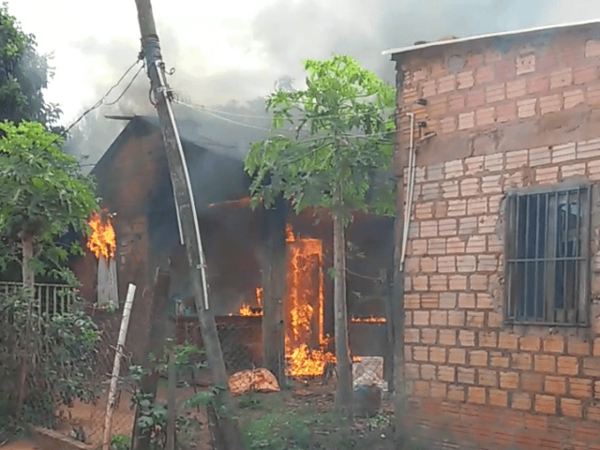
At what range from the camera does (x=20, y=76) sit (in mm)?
15719

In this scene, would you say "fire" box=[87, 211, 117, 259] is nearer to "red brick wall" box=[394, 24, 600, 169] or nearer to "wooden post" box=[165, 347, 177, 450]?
"red brick wall" box=[394, 24, 600, 169]

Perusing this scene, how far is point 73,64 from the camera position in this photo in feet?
97.7

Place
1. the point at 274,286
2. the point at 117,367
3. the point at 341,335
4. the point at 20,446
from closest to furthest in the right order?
1. the point at 117,367
2. the point at 20,446
3. the point at 341,335
4. the point at 274,286

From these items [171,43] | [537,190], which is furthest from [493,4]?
[537,190]

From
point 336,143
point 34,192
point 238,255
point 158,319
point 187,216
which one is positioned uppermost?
point 336,143

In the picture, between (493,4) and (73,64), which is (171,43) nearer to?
(73,64)

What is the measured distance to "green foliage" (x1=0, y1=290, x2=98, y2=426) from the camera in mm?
8477

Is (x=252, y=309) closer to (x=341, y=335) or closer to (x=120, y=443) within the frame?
(x=341, y=335)

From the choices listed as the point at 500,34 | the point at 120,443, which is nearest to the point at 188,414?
the point at 120,443

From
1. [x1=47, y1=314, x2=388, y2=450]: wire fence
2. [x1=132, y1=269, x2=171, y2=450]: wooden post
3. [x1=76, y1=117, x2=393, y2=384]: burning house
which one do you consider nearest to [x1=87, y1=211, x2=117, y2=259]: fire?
[x1=76, y1=117, x2=393, y2=384]: burning house

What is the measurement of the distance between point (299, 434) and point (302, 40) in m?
20.0

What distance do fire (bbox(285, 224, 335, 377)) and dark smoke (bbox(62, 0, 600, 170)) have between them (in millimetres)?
5505

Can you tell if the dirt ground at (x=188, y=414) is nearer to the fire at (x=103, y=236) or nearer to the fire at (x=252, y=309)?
the fire at (x=252, y=309)

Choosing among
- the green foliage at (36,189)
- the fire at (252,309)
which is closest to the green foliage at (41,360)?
the green foliage at (36,189)
